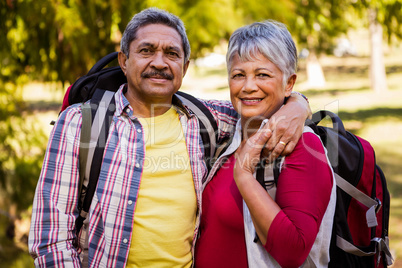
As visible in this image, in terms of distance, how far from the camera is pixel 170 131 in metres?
2.29

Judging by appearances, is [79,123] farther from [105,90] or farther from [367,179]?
[367,179]

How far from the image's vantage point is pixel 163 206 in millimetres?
2096

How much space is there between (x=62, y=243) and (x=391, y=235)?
479 centimetres

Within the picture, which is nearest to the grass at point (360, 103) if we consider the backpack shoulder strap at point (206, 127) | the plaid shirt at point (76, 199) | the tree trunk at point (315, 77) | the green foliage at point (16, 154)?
the green foliage at point (16, 154)

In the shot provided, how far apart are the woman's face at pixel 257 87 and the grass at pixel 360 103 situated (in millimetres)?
488

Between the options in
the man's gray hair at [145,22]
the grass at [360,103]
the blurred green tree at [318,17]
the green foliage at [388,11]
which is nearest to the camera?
the man's gray hair at [145,22]

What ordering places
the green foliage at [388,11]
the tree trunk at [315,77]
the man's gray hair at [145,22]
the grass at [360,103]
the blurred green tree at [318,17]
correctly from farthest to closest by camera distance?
1. the tree trunk at [315,77]
2. the grass at [360,103]
3. the blurred green tree at [318,17]
4. the green foliage at [388,11]
5. the man's gray hair at [145,22]

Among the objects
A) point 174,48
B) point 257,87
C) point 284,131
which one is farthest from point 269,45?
point 174,48

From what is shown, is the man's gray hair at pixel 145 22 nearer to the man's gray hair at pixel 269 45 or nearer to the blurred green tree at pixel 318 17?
the man's gray hair at pixel 269 45

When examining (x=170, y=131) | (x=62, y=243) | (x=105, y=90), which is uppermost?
(x=105, y=90)

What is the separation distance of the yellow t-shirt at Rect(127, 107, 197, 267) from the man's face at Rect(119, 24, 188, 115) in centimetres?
15

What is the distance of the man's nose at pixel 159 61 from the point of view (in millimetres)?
2230

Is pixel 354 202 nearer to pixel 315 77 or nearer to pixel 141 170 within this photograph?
pixel 141 170

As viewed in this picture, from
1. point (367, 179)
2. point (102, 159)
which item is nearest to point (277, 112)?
point (367, 179)
